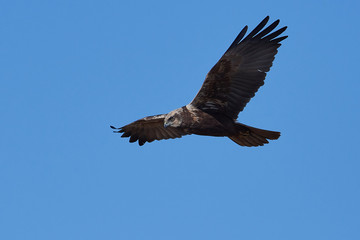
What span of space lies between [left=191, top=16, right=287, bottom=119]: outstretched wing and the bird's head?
558 mm

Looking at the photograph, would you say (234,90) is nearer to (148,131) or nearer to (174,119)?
(174,119)

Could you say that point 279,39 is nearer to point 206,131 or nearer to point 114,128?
point 206,131

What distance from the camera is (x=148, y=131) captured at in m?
13.4

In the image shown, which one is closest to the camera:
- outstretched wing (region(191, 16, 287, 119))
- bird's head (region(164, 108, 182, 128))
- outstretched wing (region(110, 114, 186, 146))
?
outstretched wing (region(191, 16, 287, 119))

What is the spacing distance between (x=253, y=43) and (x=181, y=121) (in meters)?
1.89

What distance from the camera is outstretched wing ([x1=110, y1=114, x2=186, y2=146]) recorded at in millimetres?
12938

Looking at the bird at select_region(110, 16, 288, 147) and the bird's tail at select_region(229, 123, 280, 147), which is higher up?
the bird at select_region(110, 16, 288, 147)

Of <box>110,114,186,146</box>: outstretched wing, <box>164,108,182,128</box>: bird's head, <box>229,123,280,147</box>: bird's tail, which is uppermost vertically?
<box>110,114,186,146</box>: outstretched wing

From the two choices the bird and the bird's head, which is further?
the bird's head

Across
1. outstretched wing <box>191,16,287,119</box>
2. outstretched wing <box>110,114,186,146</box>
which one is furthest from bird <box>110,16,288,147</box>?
outstretched wing <box>110,114,186,146</box>

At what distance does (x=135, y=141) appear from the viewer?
13.6 m

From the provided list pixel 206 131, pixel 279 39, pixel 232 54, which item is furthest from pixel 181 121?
pixel 279 39

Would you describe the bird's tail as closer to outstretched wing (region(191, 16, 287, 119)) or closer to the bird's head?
outstretched wing (region(191, 16, 287, 119))

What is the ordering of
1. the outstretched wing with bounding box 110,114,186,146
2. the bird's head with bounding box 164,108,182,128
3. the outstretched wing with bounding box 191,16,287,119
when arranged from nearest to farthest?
the outstretched wing with bounding box 191,16,287,119 → the bird's head with bounding box 164,108,182,128 → the outstretched wing with bounding box 110,114,186,146
